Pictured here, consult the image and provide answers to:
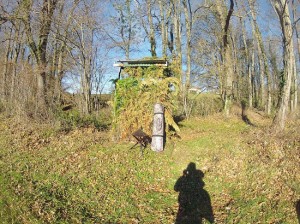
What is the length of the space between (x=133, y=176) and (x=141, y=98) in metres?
3.99

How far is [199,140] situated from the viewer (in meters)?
12.0

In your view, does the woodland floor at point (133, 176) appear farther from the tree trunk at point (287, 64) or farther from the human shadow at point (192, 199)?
the tree trunk at point (287, 64)

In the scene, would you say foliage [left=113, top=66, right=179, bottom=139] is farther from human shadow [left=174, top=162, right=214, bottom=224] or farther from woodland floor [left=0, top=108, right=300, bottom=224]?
human shadow [left=174, top=162, right=214, bottom=224]

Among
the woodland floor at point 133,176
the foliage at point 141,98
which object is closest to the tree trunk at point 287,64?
the woodland floor at point 133,176

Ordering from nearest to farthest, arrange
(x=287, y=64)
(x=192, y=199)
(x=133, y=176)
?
(x=192, y=199)
(x=133, y=176)
(x=287, y=64)

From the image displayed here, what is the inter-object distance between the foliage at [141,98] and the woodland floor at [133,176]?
3.29ft

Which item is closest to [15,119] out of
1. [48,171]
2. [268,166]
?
[48,171]

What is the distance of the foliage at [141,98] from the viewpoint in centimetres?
1202

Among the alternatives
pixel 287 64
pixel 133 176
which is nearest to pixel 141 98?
pixel 133 176

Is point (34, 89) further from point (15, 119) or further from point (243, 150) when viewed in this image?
point (243, 150)

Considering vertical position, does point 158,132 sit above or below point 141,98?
below

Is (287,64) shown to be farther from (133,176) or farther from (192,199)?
(133,176)

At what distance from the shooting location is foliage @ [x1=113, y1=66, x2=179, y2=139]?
12.0 m

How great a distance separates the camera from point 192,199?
26.1 feet
